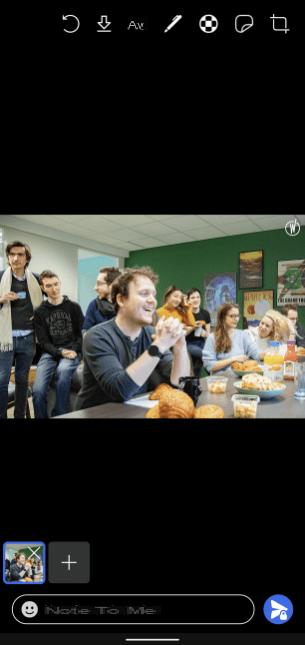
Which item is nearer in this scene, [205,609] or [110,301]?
[205,609]

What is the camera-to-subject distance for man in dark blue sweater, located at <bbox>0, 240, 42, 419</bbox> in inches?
23.1

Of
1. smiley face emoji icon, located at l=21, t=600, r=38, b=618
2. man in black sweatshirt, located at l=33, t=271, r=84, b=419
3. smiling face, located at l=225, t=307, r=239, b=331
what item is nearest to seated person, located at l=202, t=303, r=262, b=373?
smiling face, located at l=225, t=307, r=239, b=331

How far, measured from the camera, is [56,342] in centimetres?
62

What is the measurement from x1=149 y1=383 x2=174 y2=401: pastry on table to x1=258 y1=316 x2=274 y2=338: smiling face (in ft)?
0.63

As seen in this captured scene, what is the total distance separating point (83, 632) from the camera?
503 mm

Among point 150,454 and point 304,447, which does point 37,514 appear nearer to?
point 150,454

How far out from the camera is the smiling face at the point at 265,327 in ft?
2.02
